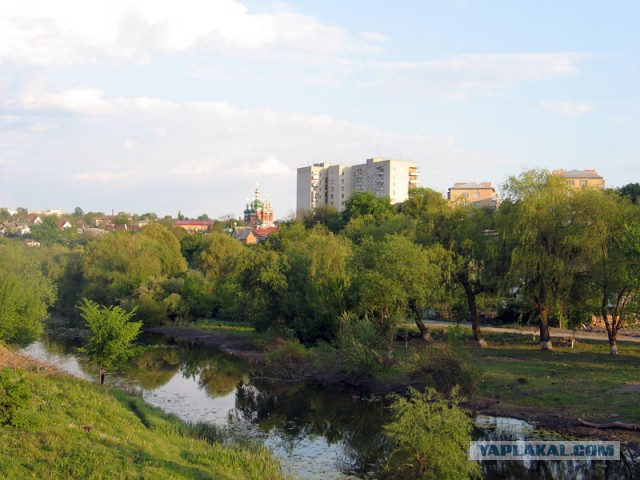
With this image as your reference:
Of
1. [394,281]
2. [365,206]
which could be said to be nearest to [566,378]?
[394,281]

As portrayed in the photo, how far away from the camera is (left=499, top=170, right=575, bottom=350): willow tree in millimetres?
33375

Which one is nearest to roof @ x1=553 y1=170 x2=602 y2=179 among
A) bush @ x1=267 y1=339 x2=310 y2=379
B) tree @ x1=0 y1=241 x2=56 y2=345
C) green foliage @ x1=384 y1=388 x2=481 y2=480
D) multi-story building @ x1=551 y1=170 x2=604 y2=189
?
multi-story building @ x1=551 y1=170 x2=604 y2=189

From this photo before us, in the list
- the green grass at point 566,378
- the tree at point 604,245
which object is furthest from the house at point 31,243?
the tree at point 604,245

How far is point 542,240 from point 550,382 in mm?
9079

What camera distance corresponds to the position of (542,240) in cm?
3416

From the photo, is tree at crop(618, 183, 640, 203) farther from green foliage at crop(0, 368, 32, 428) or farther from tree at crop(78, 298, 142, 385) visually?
green foliage at crop(0, 368, 32, 428)

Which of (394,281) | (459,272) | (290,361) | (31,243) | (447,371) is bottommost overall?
(290,361)

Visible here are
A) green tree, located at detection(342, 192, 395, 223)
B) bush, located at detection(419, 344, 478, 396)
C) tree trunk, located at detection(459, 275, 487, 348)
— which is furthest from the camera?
green tree, located at detection(342, 192, 395, 223)

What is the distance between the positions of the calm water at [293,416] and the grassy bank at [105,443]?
203 centimetres

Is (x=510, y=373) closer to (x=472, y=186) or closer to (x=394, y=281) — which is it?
(x=394, y=281)

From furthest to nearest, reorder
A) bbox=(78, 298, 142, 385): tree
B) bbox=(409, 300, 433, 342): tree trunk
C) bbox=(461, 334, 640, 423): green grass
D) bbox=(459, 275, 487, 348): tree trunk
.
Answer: bbox=(459, 275, 487, 348): tree trunk, bbox=(409, 300, 433, 342): tree trunk, bbox=(78, 298, 142, 385): tree, bbox=(461, 334, 640, 423): green grass

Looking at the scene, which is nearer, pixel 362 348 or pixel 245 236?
pixel 362 348

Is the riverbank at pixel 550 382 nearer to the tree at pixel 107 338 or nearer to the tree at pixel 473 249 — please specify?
the tree at pixel 473 249

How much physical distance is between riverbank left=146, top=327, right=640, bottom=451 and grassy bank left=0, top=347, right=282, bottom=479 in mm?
10732
